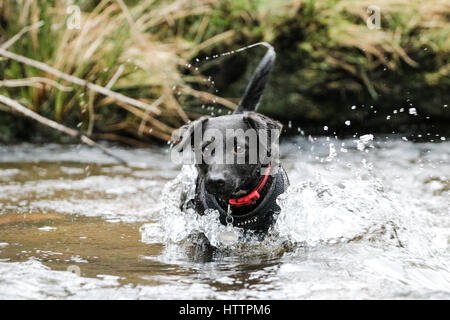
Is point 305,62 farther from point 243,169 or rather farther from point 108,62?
point 243,169

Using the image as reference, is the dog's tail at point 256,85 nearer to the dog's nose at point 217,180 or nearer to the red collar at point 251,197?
the red collar at point 251,197

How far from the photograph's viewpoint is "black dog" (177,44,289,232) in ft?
11.2

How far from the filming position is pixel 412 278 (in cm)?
267

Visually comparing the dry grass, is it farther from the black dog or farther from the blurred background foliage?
the black dog

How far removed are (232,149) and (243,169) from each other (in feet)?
0.43

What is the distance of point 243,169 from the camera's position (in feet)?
11.2

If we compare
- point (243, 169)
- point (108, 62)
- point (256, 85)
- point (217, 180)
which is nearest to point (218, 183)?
point (217, 180)

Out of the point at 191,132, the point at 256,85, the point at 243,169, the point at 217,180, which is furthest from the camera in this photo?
the point at 256,85

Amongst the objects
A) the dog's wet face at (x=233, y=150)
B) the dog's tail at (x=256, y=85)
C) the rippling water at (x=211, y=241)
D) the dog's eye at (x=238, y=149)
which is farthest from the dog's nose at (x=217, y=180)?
the dog's tail at (x=256, y=85)

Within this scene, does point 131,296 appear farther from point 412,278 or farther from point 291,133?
point 291,133

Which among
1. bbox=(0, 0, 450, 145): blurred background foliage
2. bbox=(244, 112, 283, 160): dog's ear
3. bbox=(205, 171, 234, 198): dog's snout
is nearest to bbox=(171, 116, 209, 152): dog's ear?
bbox=(244, 112, 283, 160): dog's ear

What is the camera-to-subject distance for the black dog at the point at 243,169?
3408 millimetres

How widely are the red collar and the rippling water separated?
0.15m

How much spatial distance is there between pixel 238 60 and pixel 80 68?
2.34 meters
